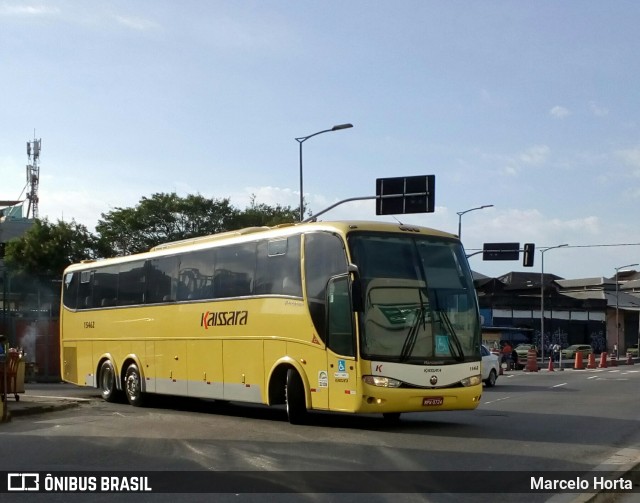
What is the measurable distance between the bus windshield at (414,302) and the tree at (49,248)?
43.8 meters

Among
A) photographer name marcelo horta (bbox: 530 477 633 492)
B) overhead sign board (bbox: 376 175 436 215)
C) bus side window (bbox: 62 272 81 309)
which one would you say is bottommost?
photographer name marcelo horta (bbox: 530 477 633 492)

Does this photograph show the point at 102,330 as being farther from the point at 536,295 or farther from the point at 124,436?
the point at 536,295

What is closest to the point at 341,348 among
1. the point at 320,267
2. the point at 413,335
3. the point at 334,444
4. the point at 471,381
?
the point at 413,335

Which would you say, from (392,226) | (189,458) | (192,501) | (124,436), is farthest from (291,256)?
(192,501)

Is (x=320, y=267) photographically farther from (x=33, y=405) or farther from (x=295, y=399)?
(x=33, y=405)

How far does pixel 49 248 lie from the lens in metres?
57.0

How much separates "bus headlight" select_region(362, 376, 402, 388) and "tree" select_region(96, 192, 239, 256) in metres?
42.4

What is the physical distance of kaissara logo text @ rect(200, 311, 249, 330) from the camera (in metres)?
18.2

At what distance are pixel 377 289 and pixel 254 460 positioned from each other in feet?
14.9

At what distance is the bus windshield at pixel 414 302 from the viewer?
15133 millimetres

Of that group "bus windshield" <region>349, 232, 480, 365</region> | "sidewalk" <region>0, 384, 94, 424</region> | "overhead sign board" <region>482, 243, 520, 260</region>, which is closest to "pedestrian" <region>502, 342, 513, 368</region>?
"overhead sign board" <region>482, 243, 520, 260</region>

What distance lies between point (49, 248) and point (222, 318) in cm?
4085

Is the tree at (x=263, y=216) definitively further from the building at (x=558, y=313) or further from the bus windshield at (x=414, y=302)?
the bus windshield at (x=414, y=302)

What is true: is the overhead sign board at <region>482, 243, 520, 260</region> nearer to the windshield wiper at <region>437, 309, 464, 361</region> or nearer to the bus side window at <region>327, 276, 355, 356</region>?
the windshield wiper at <region>437, 309, 464, 361</region>
